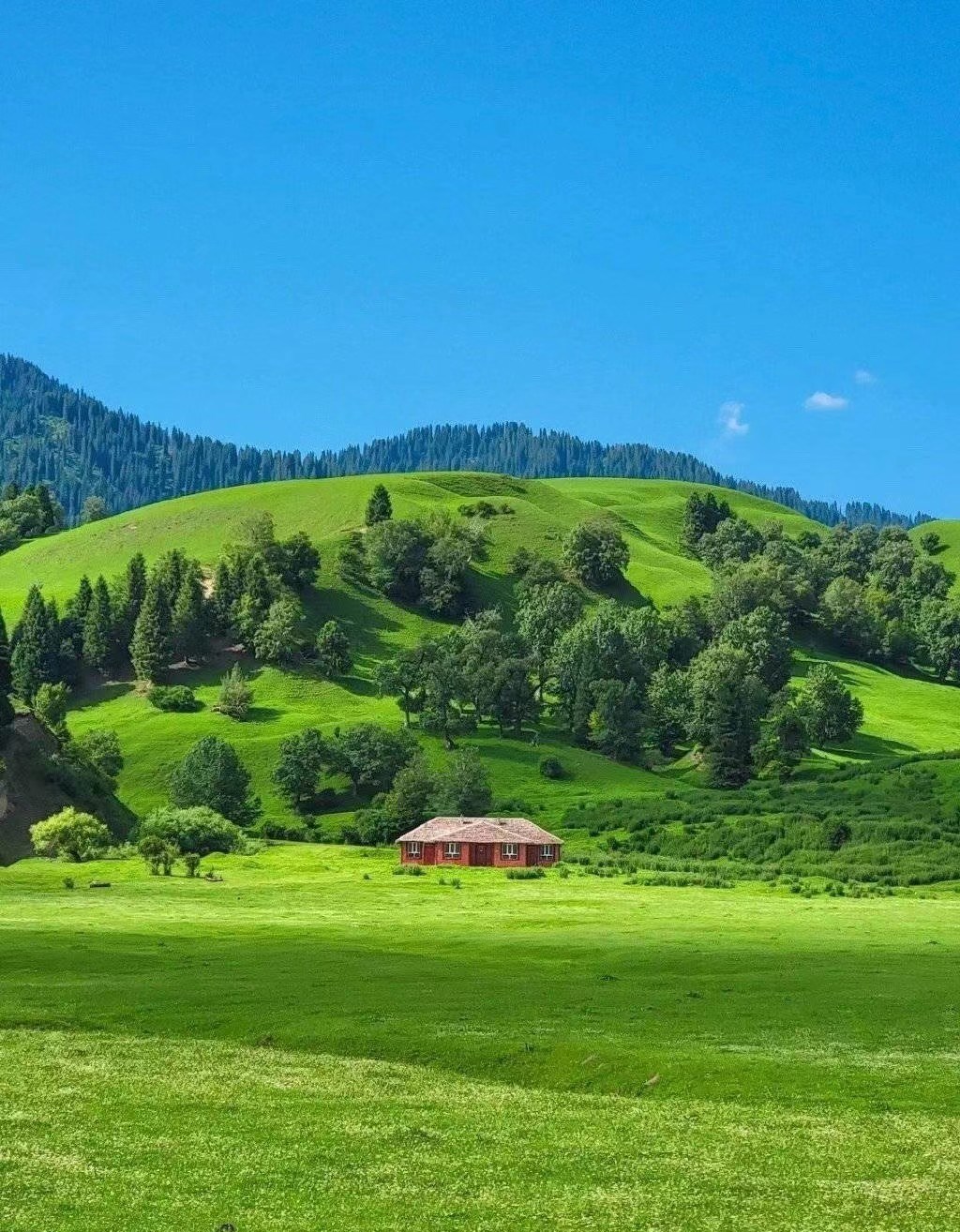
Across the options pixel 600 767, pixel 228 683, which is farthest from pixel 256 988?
pixel 228 683

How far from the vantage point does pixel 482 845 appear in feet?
438

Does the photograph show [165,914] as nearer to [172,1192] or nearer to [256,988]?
[256,988]

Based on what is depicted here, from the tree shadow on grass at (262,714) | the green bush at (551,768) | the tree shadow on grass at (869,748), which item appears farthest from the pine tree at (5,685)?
the tree shadow on grass at (869,748)

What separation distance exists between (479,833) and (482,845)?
1.29 meters

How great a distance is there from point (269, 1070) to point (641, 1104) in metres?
9.06

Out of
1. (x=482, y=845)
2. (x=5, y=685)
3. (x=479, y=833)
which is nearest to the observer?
(x=482, y=845)

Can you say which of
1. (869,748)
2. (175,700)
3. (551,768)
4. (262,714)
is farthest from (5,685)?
(869,748)

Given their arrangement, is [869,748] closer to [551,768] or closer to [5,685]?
[551,768]

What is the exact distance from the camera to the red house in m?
132

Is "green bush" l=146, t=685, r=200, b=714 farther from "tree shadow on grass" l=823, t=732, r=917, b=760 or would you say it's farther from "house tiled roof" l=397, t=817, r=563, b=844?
"tree shadow on grass" l=823, t=732, r=917, b=760

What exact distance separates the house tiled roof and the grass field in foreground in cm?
6652

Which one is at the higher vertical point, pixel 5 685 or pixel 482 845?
pixel 5 685

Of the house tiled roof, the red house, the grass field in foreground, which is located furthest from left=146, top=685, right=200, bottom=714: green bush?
the grass field in foreground

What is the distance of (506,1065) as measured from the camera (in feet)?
111
